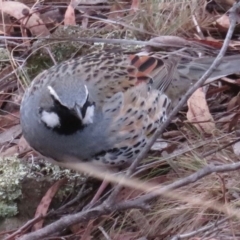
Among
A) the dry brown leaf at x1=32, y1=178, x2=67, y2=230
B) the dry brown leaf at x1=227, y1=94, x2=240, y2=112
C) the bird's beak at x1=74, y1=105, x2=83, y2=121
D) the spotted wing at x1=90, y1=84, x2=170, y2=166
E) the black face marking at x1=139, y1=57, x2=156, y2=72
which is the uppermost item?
the bird's beak at x1=74, y1=105, x2=83, y2=121

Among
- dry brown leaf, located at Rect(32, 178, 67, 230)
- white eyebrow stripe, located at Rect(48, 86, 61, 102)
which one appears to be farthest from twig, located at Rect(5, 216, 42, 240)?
white eyebrow stripe, located at Rect(48, 86, 61, 102)

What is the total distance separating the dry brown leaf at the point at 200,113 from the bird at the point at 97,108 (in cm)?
14

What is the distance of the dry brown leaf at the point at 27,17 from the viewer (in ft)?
17.7

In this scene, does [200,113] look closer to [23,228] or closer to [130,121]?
[130,121]

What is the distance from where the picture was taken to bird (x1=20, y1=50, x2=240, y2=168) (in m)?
3.80

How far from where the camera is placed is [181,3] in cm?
529

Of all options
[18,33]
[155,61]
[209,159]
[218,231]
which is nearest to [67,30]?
[18,33]

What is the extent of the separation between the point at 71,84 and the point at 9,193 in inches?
28.3

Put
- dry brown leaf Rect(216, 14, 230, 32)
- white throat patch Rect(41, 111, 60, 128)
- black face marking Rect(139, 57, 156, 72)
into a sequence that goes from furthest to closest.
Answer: dry brown leaf Rect(216, 14, 230, 32) < black face marking Rect(139, 57, 156, 72) < white throat patch Rect(41, 111, 60, 128)

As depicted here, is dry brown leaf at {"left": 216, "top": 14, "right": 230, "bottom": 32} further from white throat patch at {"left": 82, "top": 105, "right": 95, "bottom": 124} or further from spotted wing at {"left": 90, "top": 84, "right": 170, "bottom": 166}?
white throat patch at {"left": 82, "top": 105, "right": 95, "bottom": 124}

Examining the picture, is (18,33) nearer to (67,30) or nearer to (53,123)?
(67,30)

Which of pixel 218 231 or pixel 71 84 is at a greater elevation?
pixel 71 84

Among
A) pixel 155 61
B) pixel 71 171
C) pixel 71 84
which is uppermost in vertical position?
pixel 71 84

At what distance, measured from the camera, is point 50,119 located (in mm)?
3801
